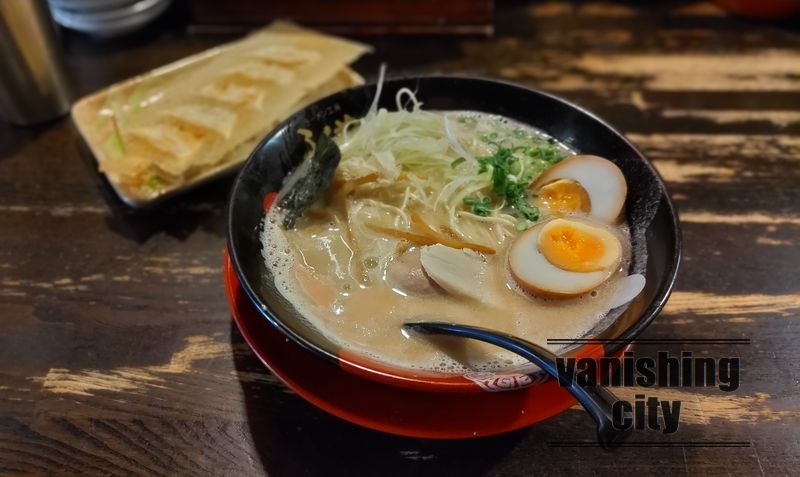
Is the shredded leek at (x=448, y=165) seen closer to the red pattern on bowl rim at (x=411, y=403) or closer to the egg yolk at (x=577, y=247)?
the egg yolk at (x=577, y=247)

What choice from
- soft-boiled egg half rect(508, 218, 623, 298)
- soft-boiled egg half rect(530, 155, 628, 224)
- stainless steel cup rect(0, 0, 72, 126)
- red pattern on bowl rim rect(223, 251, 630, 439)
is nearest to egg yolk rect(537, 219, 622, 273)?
soft-boiled egg half rect(508, 218, 623, 298)

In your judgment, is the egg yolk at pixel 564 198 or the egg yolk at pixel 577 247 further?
the egg yolk at pixel 564 198

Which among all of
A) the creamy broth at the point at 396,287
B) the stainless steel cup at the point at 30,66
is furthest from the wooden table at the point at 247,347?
the creamy broth at the point at 396,287

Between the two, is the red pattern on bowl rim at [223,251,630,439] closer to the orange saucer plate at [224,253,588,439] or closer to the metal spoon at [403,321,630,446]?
the orange saucer plate at [224,253,588,439]

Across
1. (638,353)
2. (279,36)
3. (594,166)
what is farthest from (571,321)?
(279,36)

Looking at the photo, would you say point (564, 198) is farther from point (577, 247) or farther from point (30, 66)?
point (30, 66)

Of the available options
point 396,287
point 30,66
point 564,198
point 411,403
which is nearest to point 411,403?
point 411,403

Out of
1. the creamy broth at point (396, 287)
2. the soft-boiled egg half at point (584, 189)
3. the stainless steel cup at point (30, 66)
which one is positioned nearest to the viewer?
the creamy broth at point (396, 287)
